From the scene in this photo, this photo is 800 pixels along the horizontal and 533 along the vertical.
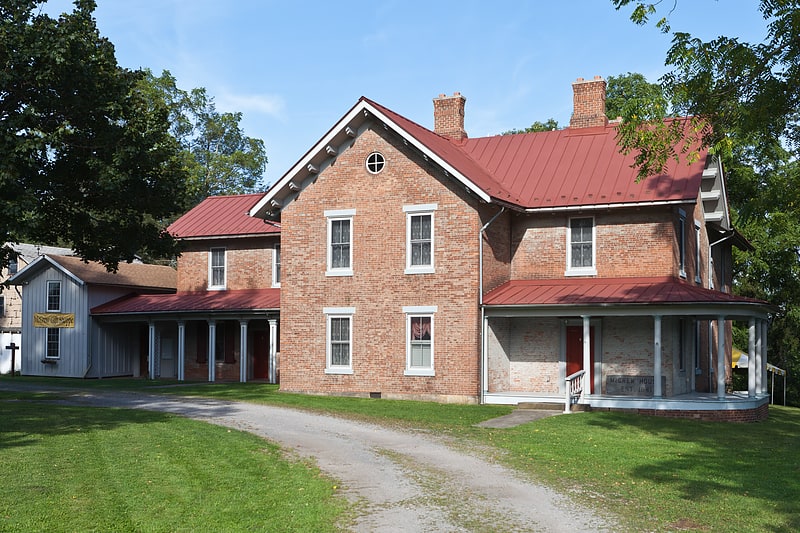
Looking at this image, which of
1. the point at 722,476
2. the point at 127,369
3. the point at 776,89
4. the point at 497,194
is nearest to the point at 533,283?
the point at 497,194

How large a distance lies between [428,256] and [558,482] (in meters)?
13.9

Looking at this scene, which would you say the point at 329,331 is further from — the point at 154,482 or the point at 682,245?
the point at 154,482

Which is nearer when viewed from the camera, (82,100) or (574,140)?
(82,100)

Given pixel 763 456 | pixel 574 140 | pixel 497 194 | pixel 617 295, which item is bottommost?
pixel 763 456

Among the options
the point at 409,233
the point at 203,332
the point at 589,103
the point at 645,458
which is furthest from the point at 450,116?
the point at 645,458

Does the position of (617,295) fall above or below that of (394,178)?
below

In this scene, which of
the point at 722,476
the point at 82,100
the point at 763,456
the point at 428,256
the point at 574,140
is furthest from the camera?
the point at 574,140

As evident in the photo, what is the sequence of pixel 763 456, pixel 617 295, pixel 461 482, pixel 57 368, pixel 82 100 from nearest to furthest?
pixel 461 482
pixel 763 456
pixel 82 100
pixel 617 295
pixel 57 368

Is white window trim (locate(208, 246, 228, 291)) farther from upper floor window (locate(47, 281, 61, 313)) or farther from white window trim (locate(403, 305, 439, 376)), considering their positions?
white window trim (locate(403, 305, 439, 376))

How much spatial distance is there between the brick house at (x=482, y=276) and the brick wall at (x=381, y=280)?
0.14 feet

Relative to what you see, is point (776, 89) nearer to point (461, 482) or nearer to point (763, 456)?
point (763, 456)

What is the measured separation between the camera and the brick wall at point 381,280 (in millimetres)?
25859

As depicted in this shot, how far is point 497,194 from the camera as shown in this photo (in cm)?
2662

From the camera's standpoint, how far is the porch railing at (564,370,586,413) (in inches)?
954
